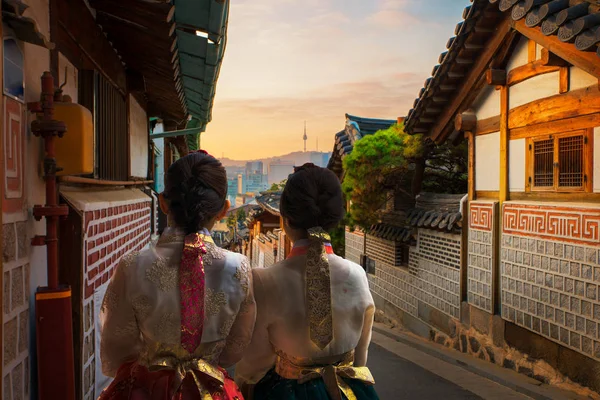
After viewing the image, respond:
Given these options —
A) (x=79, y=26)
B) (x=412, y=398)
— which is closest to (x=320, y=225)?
(x=79, y=26)

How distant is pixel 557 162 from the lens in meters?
7.56

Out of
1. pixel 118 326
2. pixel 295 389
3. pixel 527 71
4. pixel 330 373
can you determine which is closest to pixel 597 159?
pixel 527 71

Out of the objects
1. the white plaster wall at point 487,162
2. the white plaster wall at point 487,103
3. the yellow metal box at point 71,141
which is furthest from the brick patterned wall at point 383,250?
the yellow metal box at point 71,141

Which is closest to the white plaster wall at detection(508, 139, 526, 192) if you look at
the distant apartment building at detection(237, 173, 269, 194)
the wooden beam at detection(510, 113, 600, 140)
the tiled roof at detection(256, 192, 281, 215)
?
the wooden beam at detection(510, 113, 600, 140)

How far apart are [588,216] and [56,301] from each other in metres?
6.43

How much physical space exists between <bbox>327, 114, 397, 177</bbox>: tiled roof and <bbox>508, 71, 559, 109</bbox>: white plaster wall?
768 cm

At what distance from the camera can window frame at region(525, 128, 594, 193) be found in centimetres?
694

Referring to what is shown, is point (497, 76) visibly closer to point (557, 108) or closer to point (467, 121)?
point (467, 121)

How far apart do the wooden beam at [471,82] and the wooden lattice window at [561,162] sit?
195 cm

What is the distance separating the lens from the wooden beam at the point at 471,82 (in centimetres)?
891

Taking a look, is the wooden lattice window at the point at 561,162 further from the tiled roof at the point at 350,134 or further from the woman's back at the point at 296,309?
the tiled roof at the point at 350,134

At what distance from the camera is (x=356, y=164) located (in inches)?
488

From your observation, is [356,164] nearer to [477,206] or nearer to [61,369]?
[477,206]

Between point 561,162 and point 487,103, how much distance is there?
8.44ft
